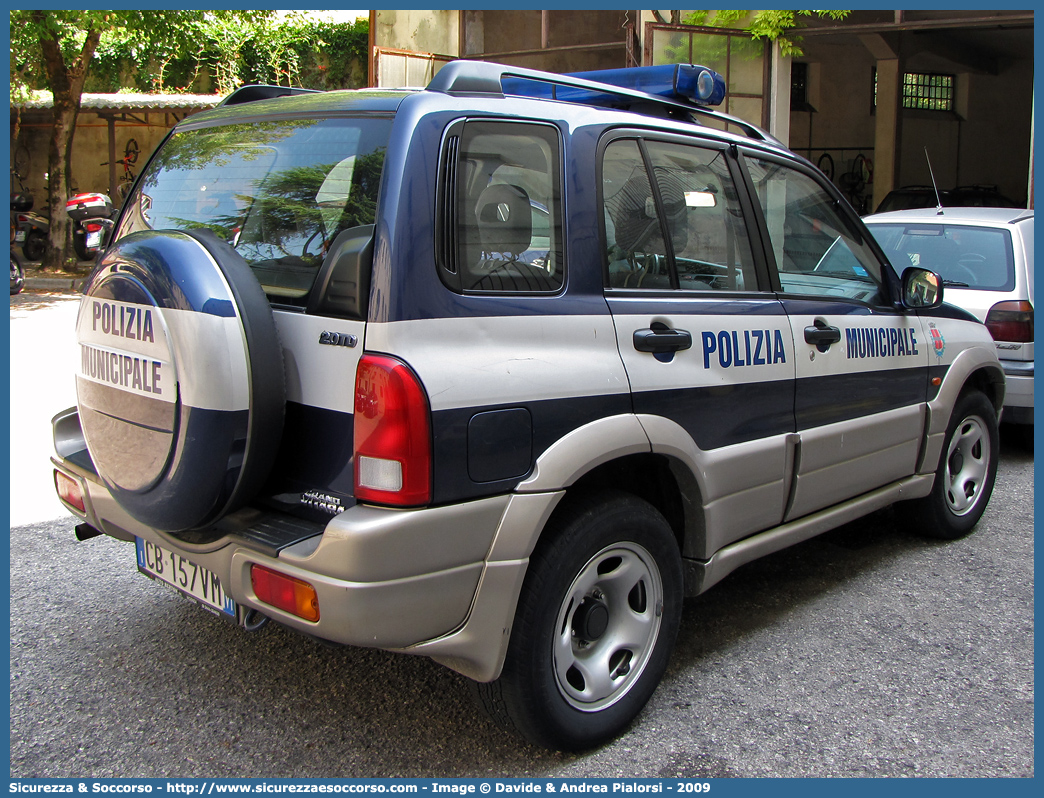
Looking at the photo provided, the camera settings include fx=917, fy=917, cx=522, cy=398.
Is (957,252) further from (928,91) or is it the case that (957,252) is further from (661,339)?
(928,91)

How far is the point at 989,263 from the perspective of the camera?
6.11 metres

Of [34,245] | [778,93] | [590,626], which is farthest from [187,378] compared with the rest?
[34,245]

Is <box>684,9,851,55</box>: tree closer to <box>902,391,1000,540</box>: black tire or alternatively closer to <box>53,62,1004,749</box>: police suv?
<box>902,391,1000,540</box>: black tire

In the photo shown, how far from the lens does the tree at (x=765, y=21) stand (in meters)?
11.5

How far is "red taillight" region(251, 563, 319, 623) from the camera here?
7.41 ft

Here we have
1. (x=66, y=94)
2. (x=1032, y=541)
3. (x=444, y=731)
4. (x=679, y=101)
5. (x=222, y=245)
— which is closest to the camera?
(x=222, y=245)

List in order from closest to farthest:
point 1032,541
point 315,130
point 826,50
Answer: point 315,130 < point 1032,541 < point 826,50

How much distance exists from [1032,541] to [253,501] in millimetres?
3918

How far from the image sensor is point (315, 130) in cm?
263

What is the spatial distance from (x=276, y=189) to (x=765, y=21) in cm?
1044

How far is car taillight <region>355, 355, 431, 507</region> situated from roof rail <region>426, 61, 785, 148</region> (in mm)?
784

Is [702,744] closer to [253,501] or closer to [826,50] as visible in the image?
[253,501]

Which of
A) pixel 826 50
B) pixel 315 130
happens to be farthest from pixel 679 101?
pixel 826 50

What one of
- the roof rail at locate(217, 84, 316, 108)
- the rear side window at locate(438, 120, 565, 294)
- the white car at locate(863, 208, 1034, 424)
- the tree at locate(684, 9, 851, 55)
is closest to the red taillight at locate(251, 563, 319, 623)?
the rear side window at locate(438, 120, 565, 294)
